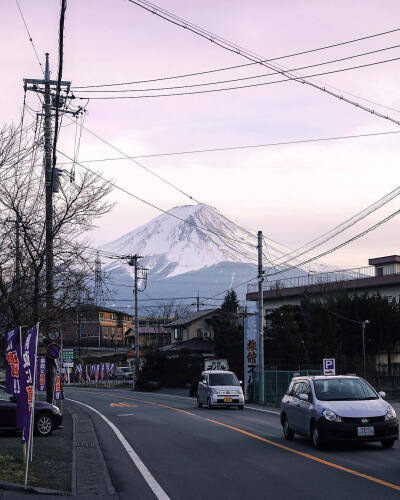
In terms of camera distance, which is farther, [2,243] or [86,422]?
[86,422]

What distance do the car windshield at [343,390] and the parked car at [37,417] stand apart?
7.72m

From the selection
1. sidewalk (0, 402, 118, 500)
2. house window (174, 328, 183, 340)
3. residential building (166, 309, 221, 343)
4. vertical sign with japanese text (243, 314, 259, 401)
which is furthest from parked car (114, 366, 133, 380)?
sidewalk (0, 402, 118, 500)

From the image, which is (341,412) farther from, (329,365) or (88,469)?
(329,365)

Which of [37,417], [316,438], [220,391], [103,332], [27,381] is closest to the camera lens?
[27,381]

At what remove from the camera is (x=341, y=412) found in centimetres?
1468

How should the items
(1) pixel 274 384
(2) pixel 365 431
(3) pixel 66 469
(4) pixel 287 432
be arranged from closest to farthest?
1. (3) pixel 66 469
2. (2) pixel 365 431
3. (4) pixel 287 432
4. (1) pixel 274 384

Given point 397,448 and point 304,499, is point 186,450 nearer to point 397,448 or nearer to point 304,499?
point 397,448

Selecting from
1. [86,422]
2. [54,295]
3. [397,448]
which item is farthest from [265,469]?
[86,422]

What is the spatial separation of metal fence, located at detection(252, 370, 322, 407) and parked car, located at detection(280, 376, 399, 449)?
1849 centimetres

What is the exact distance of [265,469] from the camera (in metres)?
12.5

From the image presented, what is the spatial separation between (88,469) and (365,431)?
5.35 metres

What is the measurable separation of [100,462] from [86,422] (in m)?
12.6

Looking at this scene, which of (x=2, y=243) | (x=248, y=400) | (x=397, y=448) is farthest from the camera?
(x=248, y=400)

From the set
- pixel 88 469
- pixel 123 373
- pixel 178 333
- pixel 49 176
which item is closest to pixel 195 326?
pixel 178 333
